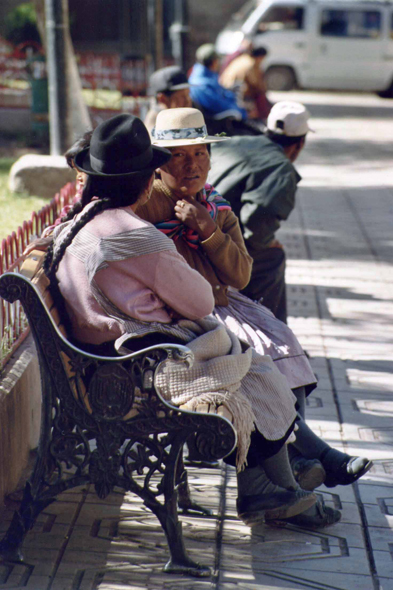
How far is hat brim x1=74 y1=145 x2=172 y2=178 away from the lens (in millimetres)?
2916

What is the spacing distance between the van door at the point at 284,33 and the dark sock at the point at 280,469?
19.2 metres

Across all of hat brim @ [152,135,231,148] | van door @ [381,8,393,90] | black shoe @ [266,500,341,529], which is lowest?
van door @ [381,8,393,90]

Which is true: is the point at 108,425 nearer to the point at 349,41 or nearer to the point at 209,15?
the point at 349,41

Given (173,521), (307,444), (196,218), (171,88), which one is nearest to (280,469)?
(307,444)

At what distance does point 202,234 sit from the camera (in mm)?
3385

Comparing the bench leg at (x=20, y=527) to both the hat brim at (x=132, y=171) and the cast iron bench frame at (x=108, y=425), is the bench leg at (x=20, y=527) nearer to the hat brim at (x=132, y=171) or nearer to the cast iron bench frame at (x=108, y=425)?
the cast iron bench frame at (x=108, y=425)

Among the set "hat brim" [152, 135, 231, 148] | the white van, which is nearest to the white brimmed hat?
"hat brim" [152, 135, 231, 148]

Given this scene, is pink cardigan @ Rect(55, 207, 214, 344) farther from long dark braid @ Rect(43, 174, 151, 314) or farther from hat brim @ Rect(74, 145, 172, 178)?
hat brim @ Rect(74, 145, 172, 178)

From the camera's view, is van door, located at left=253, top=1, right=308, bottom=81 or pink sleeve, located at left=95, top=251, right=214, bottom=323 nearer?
pink sleeve, located at left=95, top=251, right=214, bottom=323

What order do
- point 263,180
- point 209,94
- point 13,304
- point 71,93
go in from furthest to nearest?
point 71,93 → point 209,94 → point 263,180 → point 13,304

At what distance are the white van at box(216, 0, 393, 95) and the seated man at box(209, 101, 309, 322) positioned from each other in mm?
17235

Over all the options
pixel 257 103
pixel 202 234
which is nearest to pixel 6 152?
pixel 257 103

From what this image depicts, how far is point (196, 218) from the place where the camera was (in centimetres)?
339

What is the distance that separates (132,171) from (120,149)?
0.29 feet
